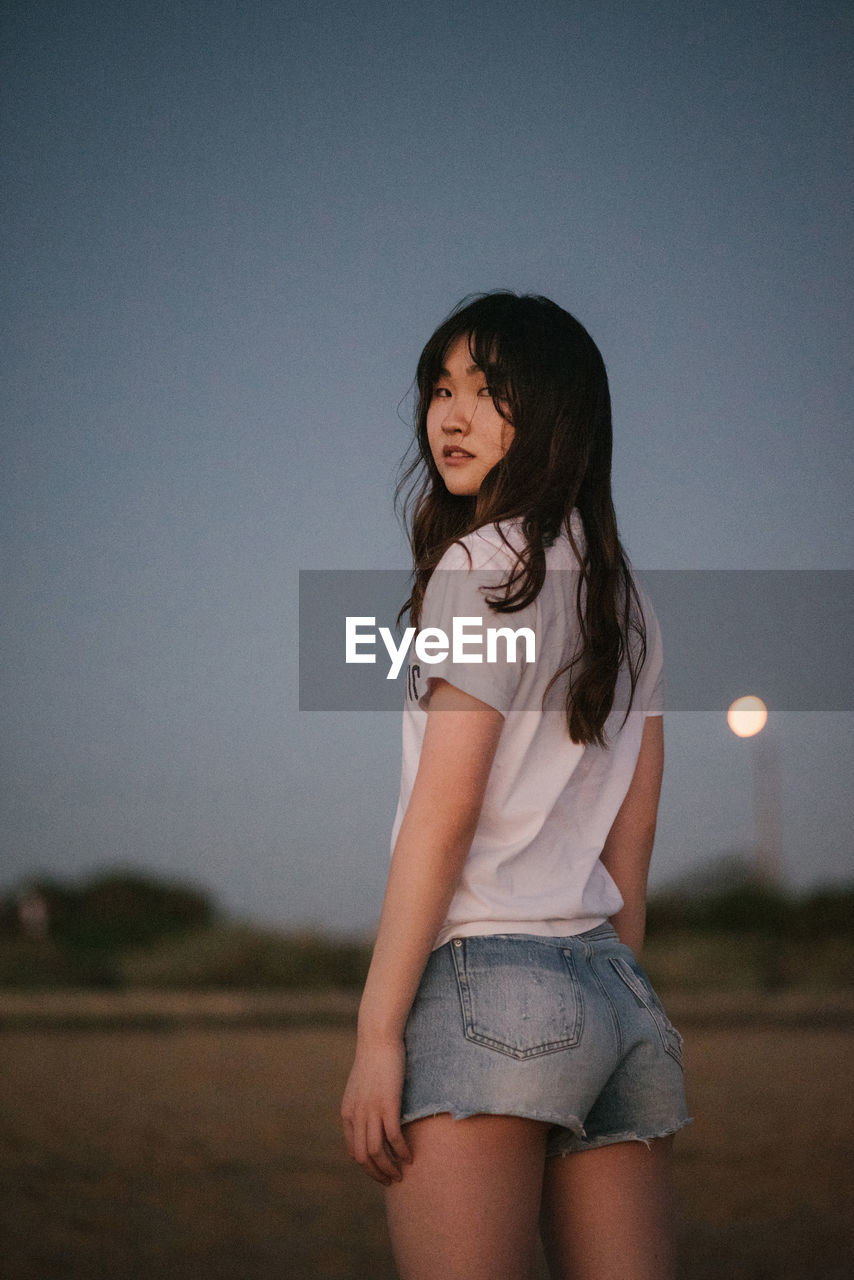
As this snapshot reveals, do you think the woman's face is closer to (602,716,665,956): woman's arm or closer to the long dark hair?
the long dark hair

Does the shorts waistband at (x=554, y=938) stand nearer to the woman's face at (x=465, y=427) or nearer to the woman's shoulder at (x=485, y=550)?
the woman's shoulder at (x=485, y=550)

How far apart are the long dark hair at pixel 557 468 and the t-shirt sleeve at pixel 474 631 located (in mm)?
29

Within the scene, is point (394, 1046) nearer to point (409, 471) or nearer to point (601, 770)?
point (601, 770)

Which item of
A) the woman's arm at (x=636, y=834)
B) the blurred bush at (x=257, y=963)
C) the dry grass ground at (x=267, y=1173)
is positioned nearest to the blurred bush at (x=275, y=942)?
the blurred bush at (x=257, y=963)

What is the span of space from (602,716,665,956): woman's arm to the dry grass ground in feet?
7.87

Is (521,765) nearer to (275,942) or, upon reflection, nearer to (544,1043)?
(544,1043)

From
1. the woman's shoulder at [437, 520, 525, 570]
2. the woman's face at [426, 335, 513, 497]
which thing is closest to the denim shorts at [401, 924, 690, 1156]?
the woman's shoulder at [437, 520, 525, 570]

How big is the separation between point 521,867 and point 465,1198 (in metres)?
0.26

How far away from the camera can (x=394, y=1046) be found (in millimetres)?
942

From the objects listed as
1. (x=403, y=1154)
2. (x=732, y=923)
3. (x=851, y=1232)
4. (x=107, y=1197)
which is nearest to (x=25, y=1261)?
(x=107, y=1197)

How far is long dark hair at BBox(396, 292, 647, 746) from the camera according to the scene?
1.08m

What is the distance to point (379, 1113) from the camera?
93 cm

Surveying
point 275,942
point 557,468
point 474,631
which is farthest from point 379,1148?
point 275,942

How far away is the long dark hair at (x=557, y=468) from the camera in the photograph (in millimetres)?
1078
